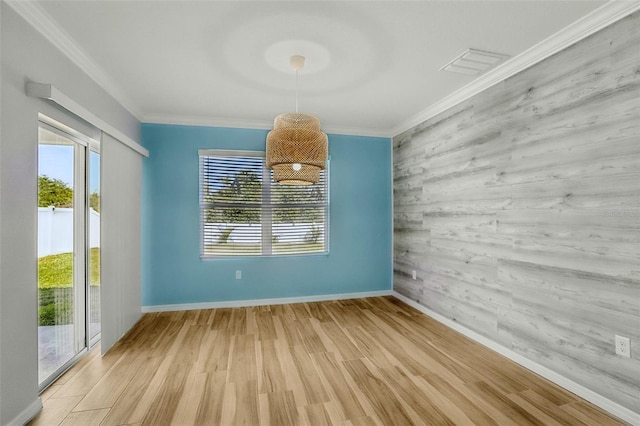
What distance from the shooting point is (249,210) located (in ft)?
13.7

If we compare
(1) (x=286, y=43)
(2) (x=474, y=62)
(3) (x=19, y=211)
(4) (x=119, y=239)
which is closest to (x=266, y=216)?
(4) (x=119, y=239)

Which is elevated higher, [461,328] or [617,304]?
[617,304]

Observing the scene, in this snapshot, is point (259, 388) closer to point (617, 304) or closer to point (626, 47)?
point (617, 304)

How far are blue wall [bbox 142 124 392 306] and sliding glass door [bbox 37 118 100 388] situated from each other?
991 mm

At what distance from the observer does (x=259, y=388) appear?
2184mm

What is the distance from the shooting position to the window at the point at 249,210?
407cm

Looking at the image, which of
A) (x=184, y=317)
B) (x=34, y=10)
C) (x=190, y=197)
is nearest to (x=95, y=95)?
(x=34, y=10)

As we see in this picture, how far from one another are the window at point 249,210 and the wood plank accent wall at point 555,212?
1983 millimetres

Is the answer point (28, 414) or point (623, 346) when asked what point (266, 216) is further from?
point (623, 346)

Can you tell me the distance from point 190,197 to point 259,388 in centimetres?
272

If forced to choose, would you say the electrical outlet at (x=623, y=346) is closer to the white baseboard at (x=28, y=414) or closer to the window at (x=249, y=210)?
the window at (x=249, y=210)

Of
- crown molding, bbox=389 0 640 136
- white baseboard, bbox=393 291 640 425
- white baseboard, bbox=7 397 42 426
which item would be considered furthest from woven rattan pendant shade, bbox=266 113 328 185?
white baseboard, bbox=393 291 640 425

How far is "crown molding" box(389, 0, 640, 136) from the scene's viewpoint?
183 centimetres

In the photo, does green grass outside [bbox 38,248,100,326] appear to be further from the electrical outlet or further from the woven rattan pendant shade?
the electrical outlet
